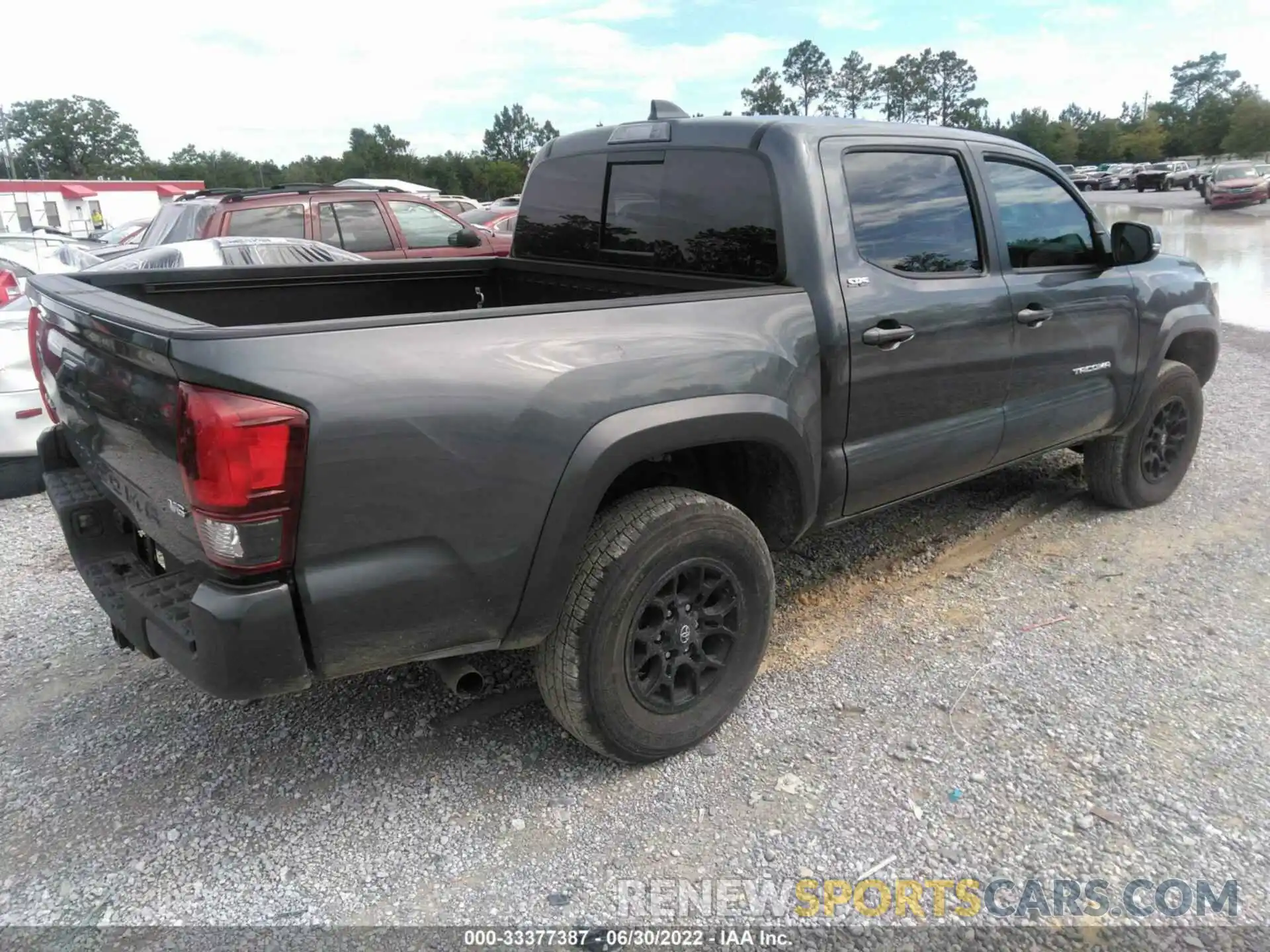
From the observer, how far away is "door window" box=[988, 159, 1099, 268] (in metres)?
3.89

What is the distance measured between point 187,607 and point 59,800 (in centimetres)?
99

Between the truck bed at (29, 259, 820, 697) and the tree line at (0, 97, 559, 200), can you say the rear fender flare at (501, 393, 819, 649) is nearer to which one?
the truck bed at (29, 259, 820, 697)

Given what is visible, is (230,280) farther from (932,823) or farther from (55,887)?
(932,823)

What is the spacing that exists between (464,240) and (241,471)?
8039 millimetres

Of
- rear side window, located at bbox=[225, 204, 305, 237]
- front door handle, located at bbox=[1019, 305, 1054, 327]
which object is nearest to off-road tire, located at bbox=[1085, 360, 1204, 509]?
front door handle, located at bbox=[1019, 305, 1054, 327]

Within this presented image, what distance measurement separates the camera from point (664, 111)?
377cm

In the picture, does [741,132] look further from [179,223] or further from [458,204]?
[458,204]

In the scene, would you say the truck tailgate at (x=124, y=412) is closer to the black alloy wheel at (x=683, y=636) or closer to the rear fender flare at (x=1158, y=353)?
the black alloy wheel at (x=683, y=636)

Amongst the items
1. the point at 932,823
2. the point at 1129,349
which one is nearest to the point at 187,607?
the point at 932,823

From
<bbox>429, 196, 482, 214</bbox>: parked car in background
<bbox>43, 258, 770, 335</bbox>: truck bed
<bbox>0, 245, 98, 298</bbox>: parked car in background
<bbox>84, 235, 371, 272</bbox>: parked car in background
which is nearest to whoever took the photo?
<bbox>43, 258, 770, 335</bbox>: truck bed

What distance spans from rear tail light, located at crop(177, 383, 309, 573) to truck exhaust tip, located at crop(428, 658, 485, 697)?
2.18 ft

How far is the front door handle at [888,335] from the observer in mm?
3174

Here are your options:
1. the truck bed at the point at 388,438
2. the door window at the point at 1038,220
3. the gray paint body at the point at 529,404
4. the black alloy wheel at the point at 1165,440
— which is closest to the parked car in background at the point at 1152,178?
the black alloy wheel at the point at 1165,440

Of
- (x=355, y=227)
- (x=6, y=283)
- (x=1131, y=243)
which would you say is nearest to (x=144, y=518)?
(x=1131, y=243)
